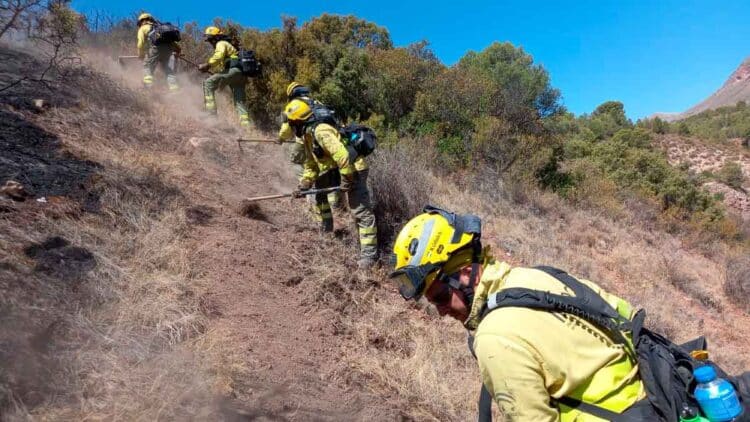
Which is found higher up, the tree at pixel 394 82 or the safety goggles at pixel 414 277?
the tree at pixel 394 82

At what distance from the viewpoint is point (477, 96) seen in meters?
11.6

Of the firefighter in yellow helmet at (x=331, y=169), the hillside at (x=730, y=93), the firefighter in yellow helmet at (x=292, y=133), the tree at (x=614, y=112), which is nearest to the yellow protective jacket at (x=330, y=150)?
the firefighter in yellow helmet at (x=331, y=169)

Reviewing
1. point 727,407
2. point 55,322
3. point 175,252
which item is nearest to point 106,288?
point 55,322

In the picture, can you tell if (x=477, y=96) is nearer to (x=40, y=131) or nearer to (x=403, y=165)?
(x=403, y=165)

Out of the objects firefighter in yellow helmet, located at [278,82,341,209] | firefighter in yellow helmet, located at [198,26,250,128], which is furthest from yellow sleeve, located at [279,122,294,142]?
firefighter in yellow helmet, located at [198,26,250,128]

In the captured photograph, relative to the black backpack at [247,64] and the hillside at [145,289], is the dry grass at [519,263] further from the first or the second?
the black backpack at [247,64]

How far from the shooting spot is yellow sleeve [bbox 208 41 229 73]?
27.7ft

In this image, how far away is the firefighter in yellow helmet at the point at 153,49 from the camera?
29.1 feet

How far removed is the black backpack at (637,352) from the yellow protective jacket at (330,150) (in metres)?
3.57

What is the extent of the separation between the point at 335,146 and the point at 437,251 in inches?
138

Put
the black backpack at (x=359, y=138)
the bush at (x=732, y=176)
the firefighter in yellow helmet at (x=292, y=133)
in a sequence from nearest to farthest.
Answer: the black backpack at (x=359, y=138) < the firefighter in yellow helmet at (x=292, y=133) < the bush at (x=732, y=176)

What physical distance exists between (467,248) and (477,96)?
34.0 feet

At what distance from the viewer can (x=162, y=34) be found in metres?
8.77

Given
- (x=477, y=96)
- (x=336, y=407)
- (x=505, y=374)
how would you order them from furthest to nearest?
(x=477, y=96)
(x=336, y=407)
(x=505, y=374)
